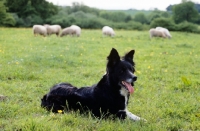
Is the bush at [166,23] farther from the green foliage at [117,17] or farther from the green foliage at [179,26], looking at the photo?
the green foliage at [117,17]

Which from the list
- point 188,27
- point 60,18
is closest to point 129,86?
point 188,27

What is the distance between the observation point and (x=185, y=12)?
49.7 metres

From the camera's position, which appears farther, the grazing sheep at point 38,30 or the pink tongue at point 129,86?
the grazing sheep at point 38,30

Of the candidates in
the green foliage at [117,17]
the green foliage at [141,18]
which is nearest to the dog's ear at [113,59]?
the green foliage at [141,18]

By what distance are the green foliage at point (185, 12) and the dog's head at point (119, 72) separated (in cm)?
4715

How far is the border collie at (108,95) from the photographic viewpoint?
4716 mm

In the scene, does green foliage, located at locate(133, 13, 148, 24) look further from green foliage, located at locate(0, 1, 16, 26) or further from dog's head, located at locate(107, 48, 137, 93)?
dog's head, located at locate(107, 48, 137, 93)

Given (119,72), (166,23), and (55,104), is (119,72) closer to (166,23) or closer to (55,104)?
(55,104)

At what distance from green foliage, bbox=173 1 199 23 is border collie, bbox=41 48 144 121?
4708 cm

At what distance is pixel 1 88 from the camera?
268 inches

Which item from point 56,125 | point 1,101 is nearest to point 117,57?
point 56,125

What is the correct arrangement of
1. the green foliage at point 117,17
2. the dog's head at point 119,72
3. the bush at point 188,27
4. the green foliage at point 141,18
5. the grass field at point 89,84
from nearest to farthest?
the grass field at point 89,84 < the dog's head at point 119,72 < the bush at point 188,27 < the green foliage at point 141,18 < the green foliage at point 117,17

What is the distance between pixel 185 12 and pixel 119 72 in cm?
4881

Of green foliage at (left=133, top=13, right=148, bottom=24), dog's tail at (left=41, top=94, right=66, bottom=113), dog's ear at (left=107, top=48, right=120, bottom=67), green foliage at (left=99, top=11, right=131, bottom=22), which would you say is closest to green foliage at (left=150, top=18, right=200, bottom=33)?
green foliage at (left=133, top=13, right=148, bottom=24)
